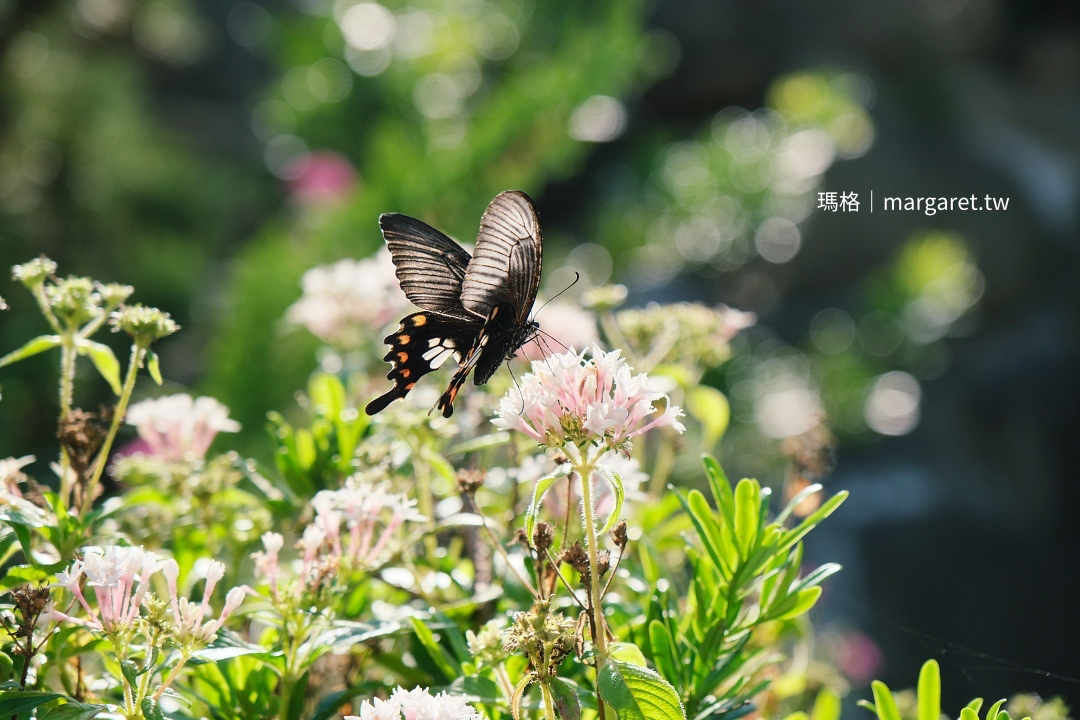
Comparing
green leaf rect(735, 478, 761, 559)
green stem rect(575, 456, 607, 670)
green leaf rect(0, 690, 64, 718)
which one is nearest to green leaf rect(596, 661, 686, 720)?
green stem rect(575, 456, 607, 670)

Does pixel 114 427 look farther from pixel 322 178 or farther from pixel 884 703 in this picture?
pixel 322 178

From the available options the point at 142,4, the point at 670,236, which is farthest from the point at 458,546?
the point at 142,4

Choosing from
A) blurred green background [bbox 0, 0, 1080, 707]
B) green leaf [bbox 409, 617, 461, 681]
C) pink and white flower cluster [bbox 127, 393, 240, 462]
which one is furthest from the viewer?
blurred green background [bbox 0, 0, 1080, 707]

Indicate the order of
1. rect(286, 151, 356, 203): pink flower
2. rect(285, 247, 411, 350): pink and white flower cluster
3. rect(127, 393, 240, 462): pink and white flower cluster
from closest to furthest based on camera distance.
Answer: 1. rect(127, 393, 240, 462): pink and white flower cluster
2. rect(285, 247, 411, 350): pink and white flower cluster
3. rect(286, 151, 356, 203): pink flower

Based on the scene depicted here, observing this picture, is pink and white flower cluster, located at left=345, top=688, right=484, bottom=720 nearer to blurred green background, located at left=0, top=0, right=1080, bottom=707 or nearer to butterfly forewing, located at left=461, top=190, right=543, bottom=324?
butterfly forewing, located at left=461, top=190, right=543, bottom=324

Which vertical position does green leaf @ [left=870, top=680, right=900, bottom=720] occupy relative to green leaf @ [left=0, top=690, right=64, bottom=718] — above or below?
above

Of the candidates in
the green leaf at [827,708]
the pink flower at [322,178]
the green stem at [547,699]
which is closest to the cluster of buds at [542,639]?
the green stem at [547,699]
